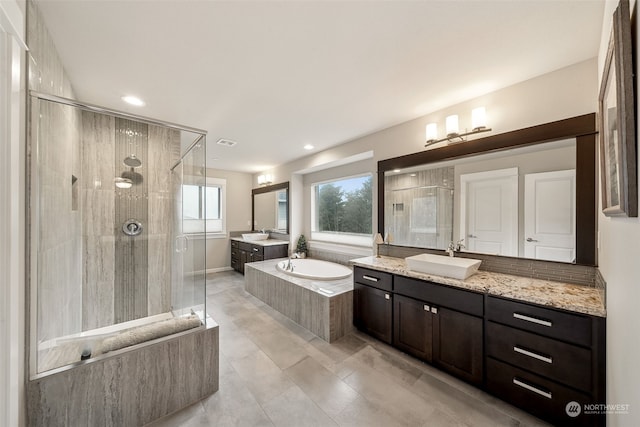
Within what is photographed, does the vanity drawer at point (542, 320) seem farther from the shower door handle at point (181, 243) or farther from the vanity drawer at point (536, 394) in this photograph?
the shower door handle at point (181, 243)

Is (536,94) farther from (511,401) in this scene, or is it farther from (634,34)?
(511,401)

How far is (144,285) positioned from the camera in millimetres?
2838

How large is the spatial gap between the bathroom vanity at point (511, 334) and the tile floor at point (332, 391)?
170mm

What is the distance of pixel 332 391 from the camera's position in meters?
1.80

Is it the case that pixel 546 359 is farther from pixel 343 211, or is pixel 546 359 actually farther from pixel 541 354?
pixel 343 211

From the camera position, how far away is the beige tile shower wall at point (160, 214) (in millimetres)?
2869

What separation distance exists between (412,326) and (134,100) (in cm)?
347

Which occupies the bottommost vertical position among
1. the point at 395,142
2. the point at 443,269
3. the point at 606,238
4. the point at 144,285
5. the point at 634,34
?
the point at 144,285

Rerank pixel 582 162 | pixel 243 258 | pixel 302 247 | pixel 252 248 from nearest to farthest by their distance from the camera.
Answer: pixel 582 162, pixel 302 247, pixel 252 248, pixel 243 258

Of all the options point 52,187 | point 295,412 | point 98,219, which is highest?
point 52,187

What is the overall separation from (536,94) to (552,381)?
214cm

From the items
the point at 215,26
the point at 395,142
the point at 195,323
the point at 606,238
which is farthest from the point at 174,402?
the point at 395,142

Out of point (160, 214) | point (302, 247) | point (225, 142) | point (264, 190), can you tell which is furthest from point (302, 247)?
point (160, 214)

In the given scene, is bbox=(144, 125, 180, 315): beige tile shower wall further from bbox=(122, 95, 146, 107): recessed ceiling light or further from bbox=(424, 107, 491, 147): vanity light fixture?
bbox=(424, 107, 491, 147): vanity light fixture
